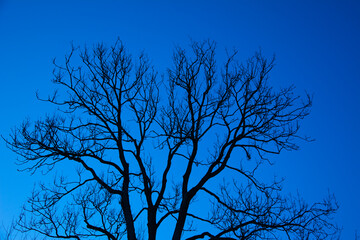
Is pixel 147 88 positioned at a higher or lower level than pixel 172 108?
higher

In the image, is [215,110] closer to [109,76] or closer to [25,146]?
[109,76]

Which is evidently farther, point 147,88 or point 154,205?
point 147,88

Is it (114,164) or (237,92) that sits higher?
(237,92)

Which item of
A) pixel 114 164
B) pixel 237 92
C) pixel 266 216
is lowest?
pixel 266 216

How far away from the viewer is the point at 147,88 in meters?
9.04

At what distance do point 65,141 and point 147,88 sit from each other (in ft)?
7.79

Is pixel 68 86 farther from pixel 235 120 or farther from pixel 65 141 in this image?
pixel 235 120

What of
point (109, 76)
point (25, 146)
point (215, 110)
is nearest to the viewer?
point (25, 146)

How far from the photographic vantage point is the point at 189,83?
8695 millimetres

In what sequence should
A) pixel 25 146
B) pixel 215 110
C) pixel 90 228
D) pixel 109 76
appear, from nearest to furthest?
pixel 90 228, pixel 25 146, pixel 215 110, pixel 109 76

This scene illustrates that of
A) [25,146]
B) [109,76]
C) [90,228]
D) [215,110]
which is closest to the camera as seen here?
[90,228]

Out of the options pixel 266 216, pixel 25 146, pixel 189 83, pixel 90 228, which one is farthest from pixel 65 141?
pixel 266 216

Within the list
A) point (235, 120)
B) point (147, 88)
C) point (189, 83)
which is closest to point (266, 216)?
point (235, 120)

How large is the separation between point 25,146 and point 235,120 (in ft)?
15.3
